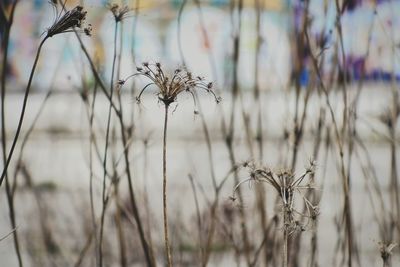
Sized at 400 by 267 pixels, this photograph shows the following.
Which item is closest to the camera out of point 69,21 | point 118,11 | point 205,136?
point 69,21

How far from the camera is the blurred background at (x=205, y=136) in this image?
0.95 meters

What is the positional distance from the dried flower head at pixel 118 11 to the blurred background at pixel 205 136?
0.07 m

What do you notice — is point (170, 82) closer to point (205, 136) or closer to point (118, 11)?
point (118, 11)

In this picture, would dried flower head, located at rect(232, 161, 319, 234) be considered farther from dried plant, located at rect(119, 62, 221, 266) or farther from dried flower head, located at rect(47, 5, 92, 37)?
dried flower head, located at rect(47, 5, 92, 37)

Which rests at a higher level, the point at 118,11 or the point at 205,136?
the point at 118,11

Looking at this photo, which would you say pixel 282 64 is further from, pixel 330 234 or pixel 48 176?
pixel 330 234

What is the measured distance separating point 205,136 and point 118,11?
0.35 meters

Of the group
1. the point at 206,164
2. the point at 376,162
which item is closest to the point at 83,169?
the point at 206,164

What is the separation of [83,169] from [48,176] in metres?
0.79

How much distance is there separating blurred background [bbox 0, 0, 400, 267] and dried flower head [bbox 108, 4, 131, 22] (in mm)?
68

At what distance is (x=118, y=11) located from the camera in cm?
66

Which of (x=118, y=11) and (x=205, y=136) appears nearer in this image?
(x=118, y=11)

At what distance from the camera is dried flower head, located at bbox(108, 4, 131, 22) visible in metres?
0.64

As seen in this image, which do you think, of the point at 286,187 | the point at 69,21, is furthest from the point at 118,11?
the point at 286,187
